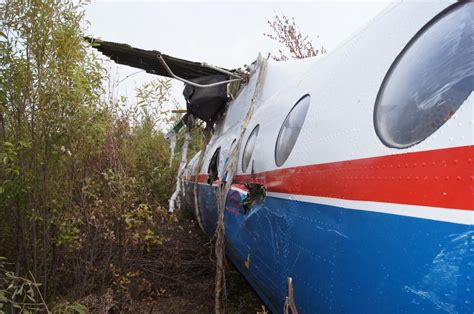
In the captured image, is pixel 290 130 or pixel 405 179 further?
pixel 290 130

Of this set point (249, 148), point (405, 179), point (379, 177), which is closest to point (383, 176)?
point (379, 177)

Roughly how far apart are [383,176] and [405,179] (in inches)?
6.4

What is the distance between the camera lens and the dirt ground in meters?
5.02

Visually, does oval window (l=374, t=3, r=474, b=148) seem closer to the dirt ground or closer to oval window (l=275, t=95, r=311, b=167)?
oval window (l=275, t=95, r=311, b=167)

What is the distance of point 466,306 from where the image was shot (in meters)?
1.38

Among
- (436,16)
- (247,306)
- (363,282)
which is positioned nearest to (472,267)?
(363,282)

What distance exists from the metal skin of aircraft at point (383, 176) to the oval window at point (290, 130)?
2cm

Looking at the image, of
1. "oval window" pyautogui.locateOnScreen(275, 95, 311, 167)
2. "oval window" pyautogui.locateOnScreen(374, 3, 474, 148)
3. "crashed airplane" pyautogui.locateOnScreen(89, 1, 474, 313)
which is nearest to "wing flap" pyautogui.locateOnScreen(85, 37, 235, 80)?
"oval window" pyautogui.locateOnScreen(275, 95, 311, 167)

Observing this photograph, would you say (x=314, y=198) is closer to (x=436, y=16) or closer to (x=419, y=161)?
(x=419, y=161)

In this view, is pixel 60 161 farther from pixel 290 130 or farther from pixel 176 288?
pixel 176 288

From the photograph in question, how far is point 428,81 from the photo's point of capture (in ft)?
6.12

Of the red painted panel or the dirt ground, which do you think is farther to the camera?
the dirt ground

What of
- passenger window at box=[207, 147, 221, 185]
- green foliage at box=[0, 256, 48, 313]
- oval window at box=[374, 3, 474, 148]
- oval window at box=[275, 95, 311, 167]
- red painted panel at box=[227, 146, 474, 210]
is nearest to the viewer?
red painted panel at box=[227, 146, 474, 210]

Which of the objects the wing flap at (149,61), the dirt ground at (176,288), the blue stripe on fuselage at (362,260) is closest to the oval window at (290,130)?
the blue stripe on fuselage at (362,260)
